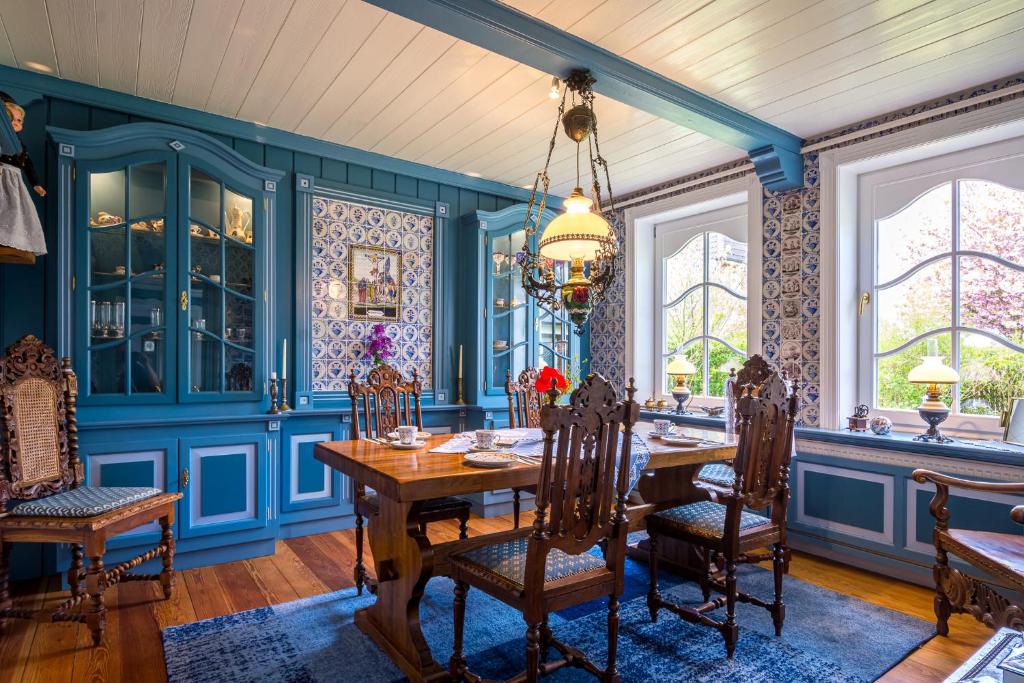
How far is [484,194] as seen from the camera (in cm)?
474

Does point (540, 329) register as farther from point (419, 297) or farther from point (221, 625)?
A: point (221, 625)

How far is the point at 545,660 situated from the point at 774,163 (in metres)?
3.10

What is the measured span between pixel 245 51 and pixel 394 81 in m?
0.70

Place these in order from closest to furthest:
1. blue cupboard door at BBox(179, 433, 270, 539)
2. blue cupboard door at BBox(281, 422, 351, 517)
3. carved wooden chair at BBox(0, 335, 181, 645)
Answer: carved wooden chair at BBox(0, 335, 181, 645), blue cupboard door at BBox(179, 433, 270, 539), blue cupboard door at BBox(281, 422, 351, 517)

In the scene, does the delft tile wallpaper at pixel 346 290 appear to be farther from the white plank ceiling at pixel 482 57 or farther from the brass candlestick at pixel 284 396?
the white plank ceiling at pixel 482 57

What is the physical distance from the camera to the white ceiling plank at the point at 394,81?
261 cm

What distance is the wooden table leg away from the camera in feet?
7.00

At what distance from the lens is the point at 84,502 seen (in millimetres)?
2523

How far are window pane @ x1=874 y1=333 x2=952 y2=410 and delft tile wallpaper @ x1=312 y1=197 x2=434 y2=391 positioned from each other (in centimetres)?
301

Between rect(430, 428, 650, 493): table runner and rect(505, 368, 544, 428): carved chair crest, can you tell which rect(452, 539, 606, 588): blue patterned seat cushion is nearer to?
rect(430, 428, 650, 493): table runner

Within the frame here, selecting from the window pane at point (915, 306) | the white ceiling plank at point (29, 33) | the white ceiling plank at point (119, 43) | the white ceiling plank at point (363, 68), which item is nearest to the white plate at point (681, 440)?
the window pane at point (915, 306)

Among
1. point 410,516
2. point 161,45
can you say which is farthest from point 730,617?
point 161,45

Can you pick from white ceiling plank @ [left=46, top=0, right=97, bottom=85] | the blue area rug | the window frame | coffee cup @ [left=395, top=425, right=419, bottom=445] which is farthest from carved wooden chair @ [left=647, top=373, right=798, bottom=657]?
white ceiling plank @ [left=46, top=0, right=97, bottom=85]

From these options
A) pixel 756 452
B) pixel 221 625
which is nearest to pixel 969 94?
pixel 756 452
